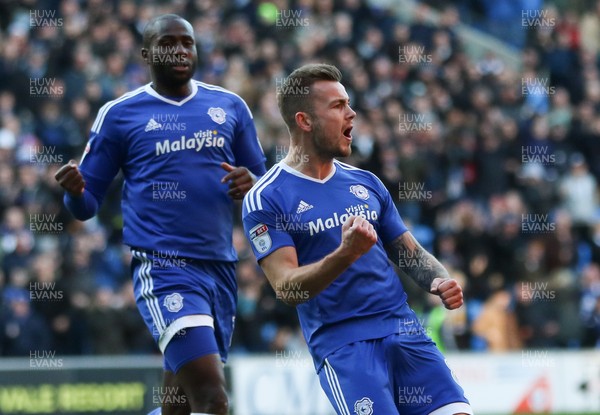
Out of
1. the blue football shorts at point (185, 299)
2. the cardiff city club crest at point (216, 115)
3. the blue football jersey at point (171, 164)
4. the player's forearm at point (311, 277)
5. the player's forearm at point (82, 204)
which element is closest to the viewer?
the player's forearm at point (311, 277)

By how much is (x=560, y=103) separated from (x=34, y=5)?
353 inches

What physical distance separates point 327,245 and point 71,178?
1.88 m

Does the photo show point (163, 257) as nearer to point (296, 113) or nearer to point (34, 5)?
point (296, 113)

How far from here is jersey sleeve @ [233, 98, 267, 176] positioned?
8.33 metres

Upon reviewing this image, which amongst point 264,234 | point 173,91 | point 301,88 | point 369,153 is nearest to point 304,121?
point 301,88

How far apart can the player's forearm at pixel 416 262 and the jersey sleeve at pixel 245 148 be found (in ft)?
5.12

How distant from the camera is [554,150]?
20.4 metres

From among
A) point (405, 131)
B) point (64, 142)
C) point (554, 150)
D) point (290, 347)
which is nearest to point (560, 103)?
point (554, 150)

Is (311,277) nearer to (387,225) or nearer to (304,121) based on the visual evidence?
(387,225)

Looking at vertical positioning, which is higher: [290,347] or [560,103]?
[560,103]

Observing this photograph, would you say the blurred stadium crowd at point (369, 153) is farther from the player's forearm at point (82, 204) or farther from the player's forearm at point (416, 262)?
the player's forearm at point (416, 262)

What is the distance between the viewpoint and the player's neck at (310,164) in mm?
7031

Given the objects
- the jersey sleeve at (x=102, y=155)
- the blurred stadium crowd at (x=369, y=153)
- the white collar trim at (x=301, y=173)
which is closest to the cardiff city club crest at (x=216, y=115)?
the jersey sleeve at (x=102, y=155)

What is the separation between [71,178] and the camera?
25.6 feet
